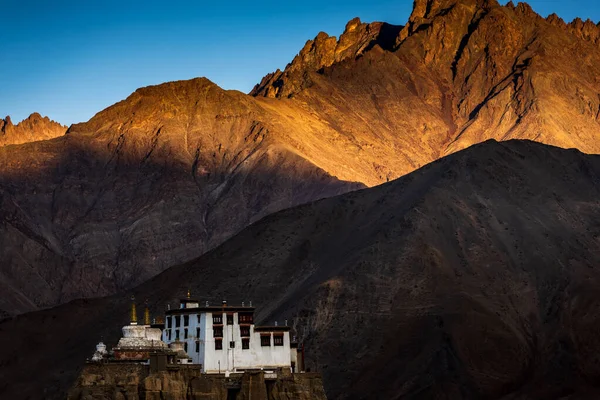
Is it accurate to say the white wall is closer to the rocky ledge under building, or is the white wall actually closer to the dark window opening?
the dark window opening

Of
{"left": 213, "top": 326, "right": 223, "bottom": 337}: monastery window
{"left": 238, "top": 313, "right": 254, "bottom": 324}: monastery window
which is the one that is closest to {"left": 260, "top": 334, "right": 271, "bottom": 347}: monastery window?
{"left": 238, "top": 313, "right": 254, "bottom": 324}: monastery window

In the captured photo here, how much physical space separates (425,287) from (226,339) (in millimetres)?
58449

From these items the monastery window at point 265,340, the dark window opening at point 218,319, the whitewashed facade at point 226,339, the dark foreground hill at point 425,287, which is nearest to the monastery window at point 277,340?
the whitewashed facade at point 226,339

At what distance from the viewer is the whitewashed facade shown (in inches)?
3423

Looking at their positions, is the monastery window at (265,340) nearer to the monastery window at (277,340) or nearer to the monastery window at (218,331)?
the monastery window at (277,340)

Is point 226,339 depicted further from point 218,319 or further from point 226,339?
point 218,319

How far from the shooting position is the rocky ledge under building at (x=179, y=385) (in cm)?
7506

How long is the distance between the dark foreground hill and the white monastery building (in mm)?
39000

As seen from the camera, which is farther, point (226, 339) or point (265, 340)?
point (265, 340)

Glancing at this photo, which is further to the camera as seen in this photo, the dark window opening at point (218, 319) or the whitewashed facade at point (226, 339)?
the dark window opening at point (218, 319)

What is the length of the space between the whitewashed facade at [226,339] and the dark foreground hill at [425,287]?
38906 mm

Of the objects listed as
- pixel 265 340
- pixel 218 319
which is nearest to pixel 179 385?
pixel 218 319

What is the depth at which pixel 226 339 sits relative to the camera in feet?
287

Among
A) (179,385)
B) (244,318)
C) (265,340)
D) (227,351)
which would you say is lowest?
(179,385)
